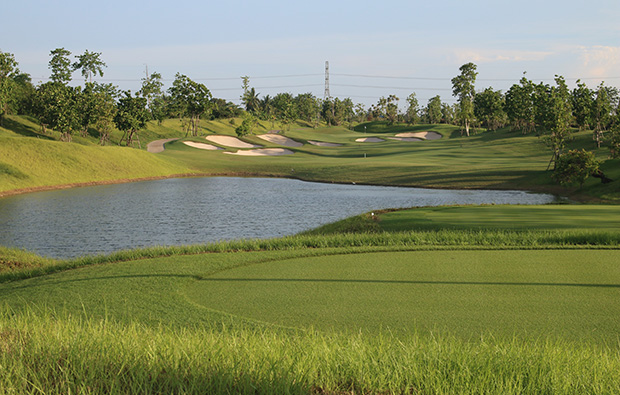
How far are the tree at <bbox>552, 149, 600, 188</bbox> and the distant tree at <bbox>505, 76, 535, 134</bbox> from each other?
3647 centimetres

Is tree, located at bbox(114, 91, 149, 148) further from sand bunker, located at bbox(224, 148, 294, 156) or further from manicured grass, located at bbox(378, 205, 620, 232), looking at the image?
manicured grass, located at bbox(378, 205, 620, 232)

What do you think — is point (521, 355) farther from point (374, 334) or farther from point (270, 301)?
point (270, 301)

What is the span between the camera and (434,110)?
481 ft

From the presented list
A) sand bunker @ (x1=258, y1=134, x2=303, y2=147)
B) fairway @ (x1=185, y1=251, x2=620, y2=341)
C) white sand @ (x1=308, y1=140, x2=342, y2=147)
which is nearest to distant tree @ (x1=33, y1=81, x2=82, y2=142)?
sand bunker @ (x1=258, y1=134, x2=303, y2=147)

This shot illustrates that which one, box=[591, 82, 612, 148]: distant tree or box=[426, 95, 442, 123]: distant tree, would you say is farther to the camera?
box=[426, 95, 442, 123]: distant tree

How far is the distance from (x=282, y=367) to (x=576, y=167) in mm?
37514

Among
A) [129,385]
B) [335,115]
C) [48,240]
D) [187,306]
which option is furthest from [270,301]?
[335,115]

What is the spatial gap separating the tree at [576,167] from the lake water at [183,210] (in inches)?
90.0

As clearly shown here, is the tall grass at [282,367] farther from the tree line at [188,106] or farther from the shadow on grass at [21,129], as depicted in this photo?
the shadow on grass at [21,129]

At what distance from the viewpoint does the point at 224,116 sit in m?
121

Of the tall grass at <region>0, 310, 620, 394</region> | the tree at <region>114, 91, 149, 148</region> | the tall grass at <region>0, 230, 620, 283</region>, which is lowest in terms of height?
the tall grass at <region>0, 230, 620, 283</region>

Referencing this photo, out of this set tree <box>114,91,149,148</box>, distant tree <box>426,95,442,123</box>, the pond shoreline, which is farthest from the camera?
distant tree <box>426,95,442,123</box>

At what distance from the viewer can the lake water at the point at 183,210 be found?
23.6 metres

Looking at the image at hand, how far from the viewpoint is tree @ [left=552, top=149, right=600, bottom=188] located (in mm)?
36438
